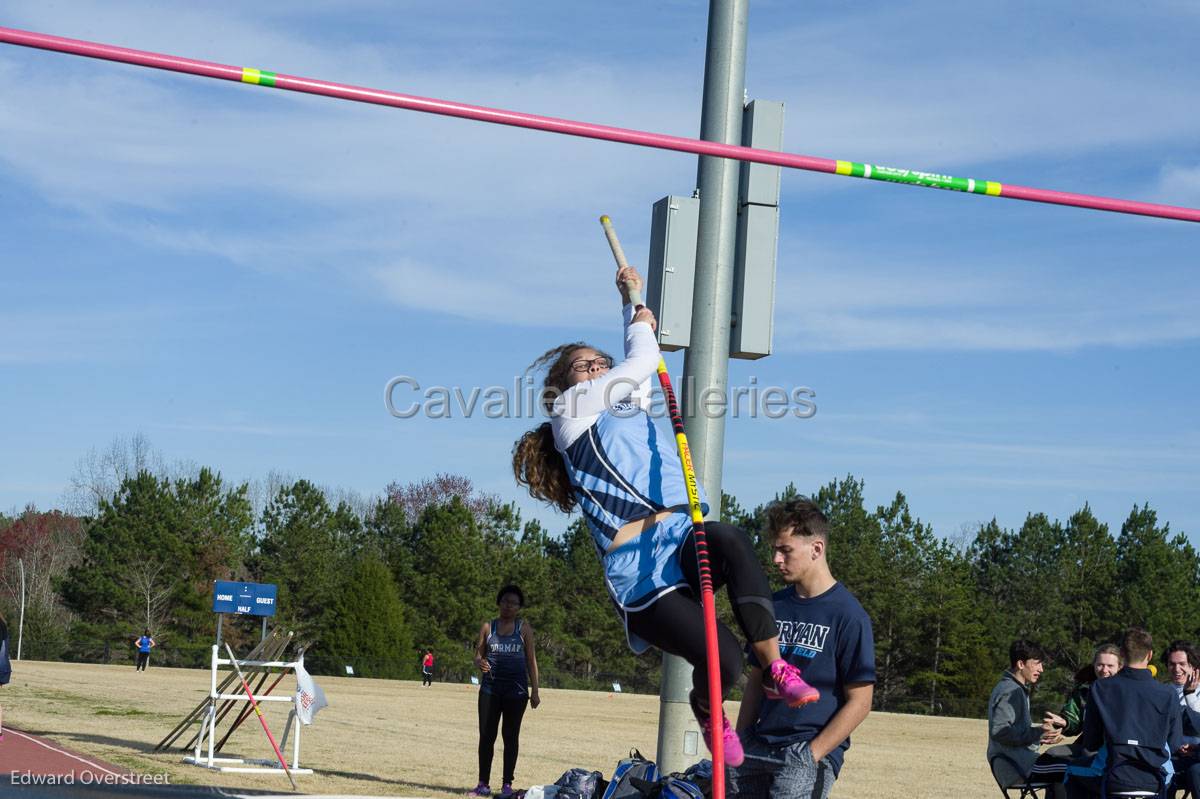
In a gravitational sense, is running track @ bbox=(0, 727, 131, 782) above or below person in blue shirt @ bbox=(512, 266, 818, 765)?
below

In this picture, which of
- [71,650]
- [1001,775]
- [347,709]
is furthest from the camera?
[71,650]

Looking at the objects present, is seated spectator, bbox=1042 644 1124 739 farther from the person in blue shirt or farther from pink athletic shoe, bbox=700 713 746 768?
the person in blue shirt

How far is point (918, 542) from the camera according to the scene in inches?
3135

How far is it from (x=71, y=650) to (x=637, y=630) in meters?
69.5

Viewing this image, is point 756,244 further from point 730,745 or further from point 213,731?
point 213,731

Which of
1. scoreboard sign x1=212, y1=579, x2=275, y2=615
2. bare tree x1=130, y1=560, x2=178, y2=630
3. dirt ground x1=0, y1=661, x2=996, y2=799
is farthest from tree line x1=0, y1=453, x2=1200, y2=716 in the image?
scoreboard sign x1=212, y1=579, x2=275, y2=615

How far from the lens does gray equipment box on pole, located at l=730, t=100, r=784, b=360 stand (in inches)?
300

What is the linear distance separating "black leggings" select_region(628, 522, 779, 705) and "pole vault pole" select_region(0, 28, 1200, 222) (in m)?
2.02

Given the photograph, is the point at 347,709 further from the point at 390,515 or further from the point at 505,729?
the point at 390,515

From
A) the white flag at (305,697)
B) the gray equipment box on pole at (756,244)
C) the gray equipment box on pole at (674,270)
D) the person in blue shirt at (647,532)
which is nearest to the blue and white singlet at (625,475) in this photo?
the person in blue shirt at (647,532)

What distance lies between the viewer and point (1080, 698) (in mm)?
10594

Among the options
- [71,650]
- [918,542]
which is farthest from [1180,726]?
[918,542]

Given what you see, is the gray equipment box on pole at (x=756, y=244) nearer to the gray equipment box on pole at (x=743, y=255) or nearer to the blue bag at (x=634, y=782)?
the gray equipment box on pole at (x=743, y=255)

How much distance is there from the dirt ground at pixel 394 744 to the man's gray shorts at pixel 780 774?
23.6 feet
